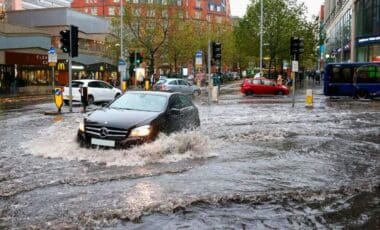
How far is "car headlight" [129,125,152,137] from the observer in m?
11.2

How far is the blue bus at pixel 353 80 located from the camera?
120ft

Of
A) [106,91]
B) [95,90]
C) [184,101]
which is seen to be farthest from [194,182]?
[106,91]

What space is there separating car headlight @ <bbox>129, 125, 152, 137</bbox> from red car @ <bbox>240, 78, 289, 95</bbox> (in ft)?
108

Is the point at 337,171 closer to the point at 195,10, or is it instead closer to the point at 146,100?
the point at 146,100

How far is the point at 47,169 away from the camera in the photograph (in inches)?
400

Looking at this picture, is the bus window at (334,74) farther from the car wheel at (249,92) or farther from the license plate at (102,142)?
the license plate at (102,142)

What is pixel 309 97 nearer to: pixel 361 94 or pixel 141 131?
pixel 361 94

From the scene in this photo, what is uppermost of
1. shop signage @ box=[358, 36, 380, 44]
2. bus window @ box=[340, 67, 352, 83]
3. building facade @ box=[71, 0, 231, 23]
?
building facade @ box=[71, 0, 231, 23]

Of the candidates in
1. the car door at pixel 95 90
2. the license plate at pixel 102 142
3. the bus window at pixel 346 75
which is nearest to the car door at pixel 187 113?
the license plate at pixel 102 142

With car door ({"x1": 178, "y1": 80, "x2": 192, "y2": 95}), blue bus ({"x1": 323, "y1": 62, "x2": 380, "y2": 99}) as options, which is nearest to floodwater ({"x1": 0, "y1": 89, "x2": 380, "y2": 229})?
blue bus ({"x1": 323, "y1": 62, "x2": 380, "y2": 99})

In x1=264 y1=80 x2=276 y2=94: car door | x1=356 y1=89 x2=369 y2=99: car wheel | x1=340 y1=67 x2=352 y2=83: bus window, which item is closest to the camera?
x1=356 y1=89 x2=369 y2=99: car wheel

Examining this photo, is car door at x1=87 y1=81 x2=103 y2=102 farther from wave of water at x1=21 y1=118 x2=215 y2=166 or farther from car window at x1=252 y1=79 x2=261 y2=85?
wave of water at x1=21 y1=118 x2=215 y2=166

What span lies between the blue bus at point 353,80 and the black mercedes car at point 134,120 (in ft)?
86.0

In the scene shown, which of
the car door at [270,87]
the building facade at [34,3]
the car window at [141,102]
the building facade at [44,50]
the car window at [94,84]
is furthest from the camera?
the building facade at [34,3]
